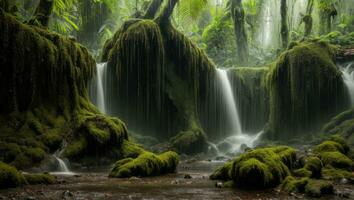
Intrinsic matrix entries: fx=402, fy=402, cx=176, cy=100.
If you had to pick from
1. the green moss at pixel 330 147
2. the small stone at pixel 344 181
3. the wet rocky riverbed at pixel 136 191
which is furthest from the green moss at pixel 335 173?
the green moss at pixel 330 147

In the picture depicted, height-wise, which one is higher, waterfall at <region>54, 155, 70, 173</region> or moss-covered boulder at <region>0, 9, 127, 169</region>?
moss-covered boulder at <region>0, 9, 127, 169</region>

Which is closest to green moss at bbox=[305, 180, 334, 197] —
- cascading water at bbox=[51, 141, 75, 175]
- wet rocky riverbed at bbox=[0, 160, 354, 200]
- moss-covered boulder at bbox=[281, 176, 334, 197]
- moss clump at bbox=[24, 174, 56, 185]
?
moss-covered boulder at bbox=[281, 176, 334, 197]

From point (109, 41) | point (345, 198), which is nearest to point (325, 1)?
point (109, 41)

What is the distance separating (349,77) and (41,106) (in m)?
16.3

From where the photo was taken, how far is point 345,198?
21.3 feet

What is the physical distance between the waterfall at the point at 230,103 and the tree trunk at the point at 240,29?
6.43 metres

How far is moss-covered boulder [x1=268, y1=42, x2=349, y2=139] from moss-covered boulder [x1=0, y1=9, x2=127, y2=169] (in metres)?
10.8

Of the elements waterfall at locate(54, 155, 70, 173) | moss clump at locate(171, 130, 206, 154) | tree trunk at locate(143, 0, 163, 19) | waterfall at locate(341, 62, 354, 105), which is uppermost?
tree trunk at locate(143, 0, 163, 19)

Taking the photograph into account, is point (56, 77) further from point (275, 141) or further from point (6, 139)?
point (275, 141)

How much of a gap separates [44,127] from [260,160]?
7.09 m

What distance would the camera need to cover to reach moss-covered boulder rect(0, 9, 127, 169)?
1148 cm

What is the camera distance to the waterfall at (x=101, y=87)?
18881 millimetres

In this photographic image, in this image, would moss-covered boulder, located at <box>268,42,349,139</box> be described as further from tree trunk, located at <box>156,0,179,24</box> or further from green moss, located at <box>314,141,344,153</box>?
green moss, located at <box>314,141,344,153</box>

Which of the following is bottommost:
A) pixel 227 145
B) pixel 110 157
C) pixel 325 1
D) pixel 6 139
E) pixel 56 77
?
pixel 227 145
